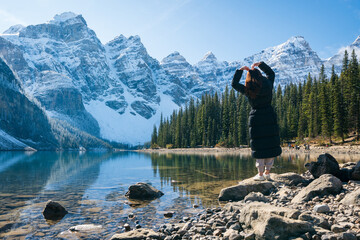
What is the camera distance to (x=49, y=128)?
17350cm

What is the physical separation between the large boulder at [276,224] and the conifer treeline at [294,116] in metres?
49.1

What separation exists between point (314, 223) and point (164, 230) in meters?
3.82

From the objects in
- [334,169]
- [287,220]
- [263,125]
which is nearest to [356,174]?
[334,169]

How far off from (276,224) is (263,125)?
200 inches

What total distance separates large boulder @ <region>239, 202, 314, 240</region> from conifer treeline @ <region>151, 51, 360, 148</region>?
49131 millimetres

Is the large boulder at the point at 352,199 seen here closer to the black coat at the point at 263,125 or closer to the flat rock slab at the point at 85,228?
the black coat at the point at 263,125

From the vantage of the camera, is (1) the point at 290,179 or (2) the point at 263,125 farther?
(1) the point at 290,179

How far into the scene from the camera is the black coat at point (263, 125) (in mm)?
9633

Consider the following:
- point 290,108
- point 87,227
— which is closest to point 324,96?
point 290,108

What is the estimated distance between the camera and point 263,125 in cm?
969

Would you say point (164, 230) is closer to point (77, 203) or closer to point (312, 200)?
point (312, 200)

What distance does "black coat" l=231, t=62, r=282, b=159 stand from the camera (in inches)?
379

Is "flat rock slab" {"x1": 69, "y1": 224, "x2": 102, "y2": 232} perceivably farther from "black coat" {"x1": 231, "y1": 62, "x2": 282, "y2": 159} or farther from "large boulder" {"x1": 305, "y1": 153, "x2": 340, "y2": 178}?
"large boulder" {"x1": 305, "y1": 153, "x2": 340, "y2": 178}

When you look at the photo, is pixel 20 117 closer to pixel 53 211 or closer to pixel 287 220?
pixel 53 211
